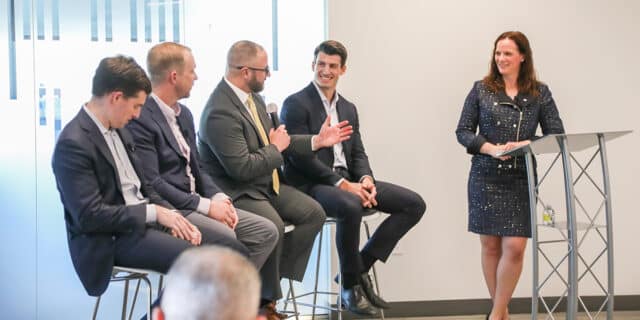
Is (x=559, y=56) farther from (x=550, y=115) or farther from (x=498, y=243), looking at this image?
(x=498, y=243)

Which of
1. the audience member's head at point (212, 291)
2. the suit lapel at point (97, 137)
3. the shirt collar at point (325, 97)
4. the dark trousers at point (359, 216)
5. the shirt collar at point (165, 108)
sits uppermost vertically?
the shirt collar at point (325, 97)

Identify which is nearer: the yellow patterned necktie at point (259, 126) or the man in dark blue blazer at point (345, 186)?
the yellow patterned necktie at point (259, 126)

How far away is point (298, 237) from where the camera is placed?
4129 millimetres

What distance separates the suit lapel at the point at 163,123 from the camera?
3664 mm

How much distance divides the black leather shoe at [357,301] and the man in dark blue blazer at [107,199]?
1223mm

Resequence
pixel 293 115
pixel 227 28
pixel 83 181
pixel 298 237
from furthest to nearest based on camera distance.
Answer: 1. pixel 227 28
2. pixel 293 115
3. pixel 298 237
4. pixel 83 181

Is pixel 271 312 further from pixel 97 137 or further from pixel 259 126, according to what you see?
pixel 97 137

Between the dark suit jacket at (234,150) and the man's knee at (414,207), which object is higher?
the dark suit jacket at (234,150)

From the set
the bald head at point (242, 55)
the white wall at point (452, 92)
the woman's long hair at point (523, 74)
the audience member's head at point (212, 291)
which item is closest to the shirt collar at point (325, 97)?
the white wall at point (452, 92)

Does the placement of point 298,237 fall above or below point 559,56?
below

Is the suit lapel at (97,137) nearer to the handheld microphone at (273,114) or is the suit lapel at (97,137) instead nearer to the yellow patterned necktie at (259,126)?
the yellow patterned necktie at (259,126)

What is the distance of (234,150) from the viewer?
3955mm

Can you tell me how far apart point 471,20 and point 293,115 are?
4.80 ft

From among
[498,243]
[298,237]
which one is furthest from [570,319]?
[298,237]
